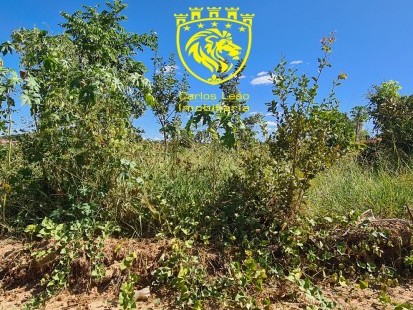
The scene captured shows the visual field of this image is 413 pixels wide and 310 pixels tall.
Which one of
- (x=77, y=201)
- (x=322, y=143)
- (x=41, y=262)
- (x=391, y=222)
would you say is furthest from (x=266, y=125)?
(x=41, y=262)

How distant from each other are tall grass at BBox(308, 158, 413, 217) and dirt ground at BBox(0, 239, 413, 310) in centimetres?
75

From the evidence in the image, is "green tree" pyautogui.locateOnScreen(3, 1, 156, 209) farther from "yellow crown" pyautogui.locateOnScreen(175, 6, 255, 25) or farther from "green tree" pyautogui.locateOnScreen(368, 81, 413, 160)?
"green tree" pyautogui.locateOnScreen(368, 81, 413, 160)

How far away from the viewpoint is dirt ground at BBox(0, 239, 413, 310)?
2551mm

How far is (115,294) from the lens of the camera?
8.85 feet

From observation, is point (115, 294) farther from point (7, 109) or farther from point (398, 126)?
point (398, 126)

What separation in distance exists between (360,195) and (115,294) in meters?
2.31

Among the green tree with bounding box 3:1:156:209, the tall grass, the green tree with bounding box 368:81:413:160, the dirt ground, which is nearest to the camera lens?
the dirt ground

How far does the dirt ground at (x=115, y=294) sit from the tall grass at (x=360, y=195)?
750 mm

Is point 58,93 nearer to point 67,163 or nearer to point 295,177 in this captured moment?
Result: point 67,163

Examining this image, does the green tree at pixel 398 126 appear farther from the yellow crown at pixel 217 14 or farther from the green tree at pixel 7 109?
the green tree at pixel 7 109

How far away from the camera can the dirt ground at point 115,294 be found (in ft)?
8.37

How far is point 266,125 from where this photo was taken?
3309 mm

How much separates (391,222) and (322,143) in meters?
0.82

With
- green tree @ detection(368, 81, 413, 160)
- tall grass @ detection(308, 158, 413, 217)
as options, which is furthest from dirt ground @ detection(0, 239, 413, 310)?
green tree @ detection(368, 81, 413, 160)
